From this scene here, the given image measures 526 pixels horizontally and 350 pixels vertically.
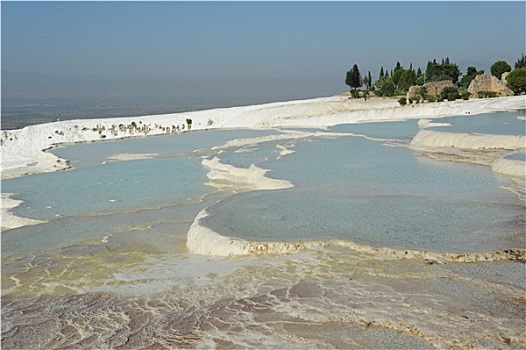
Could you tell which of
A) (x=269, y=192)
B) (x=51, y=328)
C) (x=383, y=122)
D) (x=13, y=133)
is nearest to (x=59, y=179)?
(x=269, y=192)

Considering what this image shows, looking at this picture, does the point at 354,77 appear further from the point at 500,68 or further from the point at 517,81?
the point at 517,81

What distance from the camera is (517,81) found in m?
31.5

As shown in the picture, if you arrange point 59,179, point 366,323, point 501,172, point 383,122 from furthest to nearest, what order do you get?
point 383,122 → point 59,179 → point 501,172 → point 366,323

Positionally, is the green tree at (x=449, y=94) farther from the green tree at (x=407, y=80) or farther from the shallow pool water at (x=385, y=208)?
the shallow pool water at (x=385, y=208)

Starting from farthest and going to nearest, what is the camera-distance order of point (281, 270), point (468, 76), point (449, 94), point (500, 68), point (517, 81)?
point (468, 76) < point (500, 68) < point (449, 94) < point (517, 81) < point (281, 270)

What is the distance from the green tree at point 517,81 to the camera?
102ft

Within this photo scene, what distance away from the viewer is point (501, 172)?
1141cm

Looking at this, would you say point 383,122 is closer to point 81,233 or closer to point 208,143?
point 208,143

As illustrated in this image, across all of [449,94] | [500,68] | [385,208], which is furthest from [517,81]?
[385,208]

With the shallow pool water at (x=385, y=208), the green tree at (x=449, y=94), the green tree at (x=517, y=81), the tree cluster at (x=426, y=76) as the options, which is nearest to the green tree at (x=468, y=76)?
the tree cluster at (x=426, y=76)

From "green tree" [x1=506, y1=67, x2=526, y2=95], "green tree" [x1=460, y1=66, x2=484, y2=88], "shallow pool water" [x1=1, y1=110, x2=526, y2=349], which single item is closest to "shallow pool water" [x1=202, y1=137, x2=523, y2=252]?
"shallow pool water" [x1=1, y1=110, x2=526, y2=349]

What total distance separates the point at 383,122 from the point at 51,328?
24.5 m

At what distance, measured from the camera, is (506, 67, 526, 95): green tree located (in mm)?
31236

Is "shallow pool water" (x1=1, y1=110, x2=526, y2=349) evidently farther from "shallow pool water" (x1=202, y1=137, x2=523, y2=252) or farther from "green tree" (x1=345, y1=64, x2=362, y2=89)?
"green tree" (x1=345, y1=64, x2=362, y2=89)
